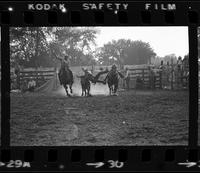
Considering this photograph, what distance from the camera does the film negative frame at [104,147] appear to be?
30.4 ft

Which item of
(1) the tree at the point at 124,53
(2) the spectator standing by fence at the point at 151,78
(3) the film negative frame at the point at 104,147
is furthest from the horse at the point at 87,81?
(3) the film negative frame at the point at 104,147

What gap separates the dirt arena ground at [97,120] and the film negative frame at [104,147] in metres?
0.15

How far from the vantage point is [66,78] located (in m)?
9.70

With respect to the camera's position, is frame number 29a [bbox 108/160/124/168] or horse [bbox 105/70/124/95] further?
horse [bbox 105/70/124/95]

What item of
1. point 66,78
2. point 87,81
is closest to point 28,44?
point 66,78

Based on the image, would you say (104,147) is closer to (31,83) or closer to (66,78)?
(66,78)

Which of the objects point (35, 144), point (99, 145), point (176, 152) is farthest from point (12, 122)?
point (176, 152)

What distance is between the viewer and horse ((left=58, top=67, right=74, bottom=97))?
9.66 m

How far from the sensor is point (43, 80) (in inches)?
381

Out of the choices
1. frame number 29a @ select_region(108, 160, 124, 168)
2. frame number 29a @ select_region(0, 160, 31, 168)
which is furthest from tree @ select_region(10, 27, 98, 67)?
frame number 29a @ select_region(108, 160, 124, 168)

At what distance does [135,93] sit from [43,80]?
2105 mm

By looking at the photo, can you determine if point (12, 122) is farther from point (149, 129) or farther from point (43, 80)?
point (149, 129)

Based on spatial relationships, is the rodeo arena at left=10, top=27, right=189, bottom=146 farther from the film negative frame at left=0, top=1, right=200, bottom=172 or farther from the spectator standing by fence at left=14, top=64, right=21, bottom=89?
the film negative frame at left=0, top=1, right=200, bottom=172

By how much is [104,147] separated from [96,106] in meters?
0.93
